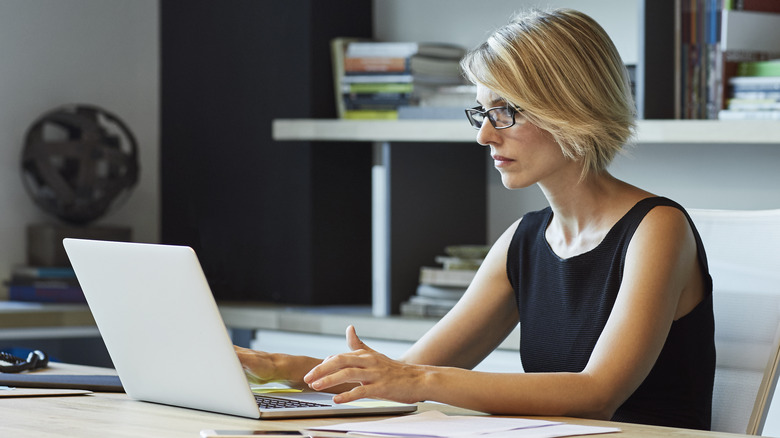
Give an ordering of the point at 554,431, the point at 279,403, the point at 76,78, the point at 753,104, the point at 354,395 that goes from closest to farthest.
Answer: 1. the point at 554,431
2. the point at 354,395
3. the point at 279,403
4. the point at 753,104
5. the point at 76,78

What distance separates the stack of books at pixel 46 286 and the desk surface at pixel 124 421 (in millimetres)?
1705

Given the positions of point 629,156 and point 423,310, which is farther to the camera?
point 423,310

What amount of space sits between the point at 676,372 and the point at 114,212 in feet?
7.56

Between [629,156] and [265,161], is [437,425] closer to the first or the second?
[629,156]

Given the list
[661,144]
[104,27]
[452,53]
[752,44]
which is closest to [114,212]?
[104,27]

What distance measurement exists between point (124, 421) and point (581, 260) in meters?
0.74

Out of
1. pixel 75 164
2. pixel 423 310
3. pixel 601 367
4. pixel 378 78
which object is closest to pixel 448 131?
pixel 378 78

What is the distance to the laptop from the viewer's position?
1.42 m

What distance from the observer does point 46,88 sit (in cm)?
358

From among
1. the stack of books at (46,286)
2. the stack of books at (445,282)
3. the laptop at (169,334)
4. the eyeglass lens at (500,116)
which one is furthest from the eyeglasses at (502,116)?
the stack of books at (46,286)

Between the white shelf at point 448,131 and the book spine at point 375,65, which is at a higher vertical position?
the book spine at point 375,65

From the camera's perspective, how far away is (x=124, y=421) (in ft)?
4.78

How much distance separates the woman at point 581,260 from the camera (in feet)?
5.40

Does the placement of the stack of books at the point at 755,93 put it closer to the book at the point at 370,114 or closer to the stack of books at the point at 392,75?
the stack of books at the point at 392,75
